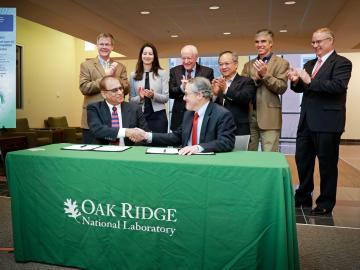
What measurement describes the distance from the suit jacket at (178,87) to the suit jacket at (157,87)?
3.5 inches

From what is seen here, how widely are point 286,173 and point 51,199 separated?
1389 mm

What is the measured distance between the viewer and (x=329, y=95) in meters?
3.32

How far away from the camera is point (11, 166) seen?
2.28 m

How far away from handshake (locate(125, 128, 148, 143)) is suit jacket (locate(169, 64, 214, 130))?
0.78m

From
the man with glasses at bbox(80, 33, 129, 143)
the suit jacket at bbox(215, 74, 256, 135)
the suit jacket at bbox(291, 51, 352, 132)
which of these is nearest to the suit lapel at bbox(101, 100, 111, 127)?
the man with glasses at bbox(80, 33, 129, 143)

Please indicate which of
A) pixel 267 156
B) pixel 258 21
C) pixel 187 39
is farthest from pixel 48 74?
pixel 267 156

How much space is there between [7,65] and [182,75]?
1564mm

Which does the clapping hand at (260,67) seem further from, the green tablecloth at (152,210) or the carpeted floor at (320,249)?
the carpeted floor at (320,249)

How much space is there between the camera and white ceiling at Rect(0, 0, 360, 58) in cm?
639

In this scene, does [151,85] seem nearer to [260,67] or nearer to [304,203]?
[260,67]

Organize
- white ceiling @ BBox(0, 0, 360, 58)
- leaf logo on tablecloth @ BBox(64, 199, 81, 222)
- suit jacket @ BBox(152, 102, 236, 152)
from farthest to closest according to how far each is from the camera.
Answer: white ceiling @ BBox(0, 0, 360, 58)
suit jacket @ BBox(152, 102, 236, 152)
leaf logo on tablecloth @ BBox(64, 199, 81, 222)

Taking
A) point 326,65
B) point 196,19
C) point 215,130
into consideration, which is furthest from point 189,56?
point 196,19

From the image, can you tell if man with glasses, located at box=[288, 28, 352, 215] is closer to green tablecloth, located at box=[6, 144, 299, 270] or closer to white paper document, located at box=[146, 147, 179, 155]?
green tablecloth, located at box=[6, 144, 299, 270]

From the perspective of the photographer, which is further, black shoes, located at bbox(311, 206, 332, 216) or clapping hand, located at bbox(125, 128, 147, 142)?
black shoes, located at bbox(311, 206, 332, 216)
